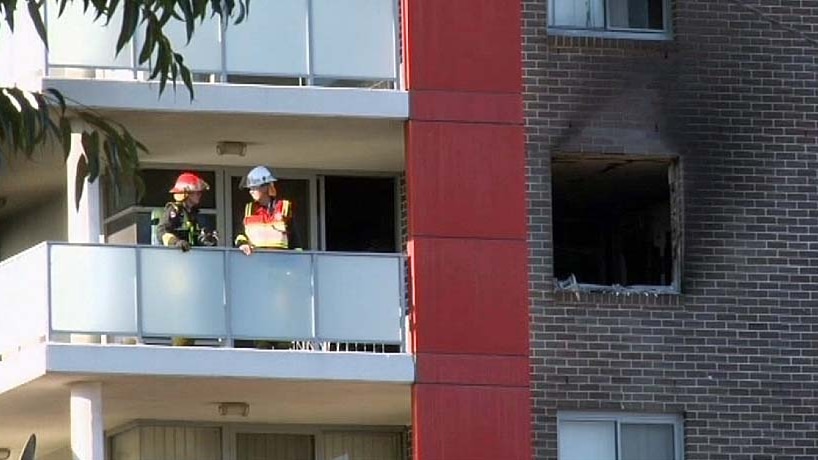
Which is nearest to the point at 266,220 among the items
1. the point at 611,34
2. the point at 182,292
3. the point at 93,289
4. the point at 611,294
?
the point at 182,292

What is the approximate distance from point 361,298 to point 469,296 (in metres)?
1.04

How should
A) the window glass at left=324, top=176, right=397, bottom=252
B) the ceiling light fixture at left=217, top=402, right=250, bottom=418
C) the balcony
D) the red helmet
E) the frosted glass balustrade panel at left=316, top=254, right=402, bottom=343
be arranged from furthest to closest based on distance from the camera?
the window glass at left=324, top=176, right=397, bottom=252, the ceiling light fixture at left=217, top=402, right=250, bottom=418, the frosted glass balustrade panel at left=316, top=254, right=402, bottom=343, the red helmet, the balcony

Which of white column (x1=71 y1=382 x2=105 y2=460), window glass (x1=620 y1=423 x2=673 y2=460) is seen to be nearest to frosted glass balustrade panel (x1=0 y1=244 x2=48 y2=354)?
white column (x1=71 y1=382 x2=105 y2=460)

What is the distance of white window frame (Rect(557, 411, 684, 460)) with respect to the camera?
88.3ft

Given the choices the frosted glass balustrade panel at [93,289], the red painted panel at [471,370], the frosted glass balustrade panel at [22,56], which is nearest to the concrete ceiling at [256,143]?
the frosted glass balustrade panel at [22,56]

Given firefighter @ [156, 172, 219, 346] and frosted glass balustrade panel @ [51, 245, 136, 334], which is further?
firefighter @ [156, 172, 219, 346]

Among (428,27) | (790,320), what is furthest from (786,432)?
(428,27)

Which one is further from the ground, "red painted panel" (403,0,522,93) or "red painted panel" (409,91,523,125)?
"red painted panel" (403,0,522,93)

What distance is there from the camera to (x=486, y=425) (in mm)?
26594

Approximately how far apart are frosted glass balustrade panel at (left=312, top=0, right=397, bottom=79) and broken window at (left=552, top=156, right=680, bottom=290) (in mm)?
1984

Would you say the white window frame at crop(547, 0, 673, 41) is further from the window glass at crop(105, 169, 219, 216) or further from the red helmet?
the window glass at crop(105, 169, 219, 216)

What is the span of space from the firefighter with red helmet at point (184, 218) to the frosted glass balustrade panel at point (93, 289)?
555 mm

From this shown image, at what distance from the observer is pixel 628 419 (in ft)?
88.9

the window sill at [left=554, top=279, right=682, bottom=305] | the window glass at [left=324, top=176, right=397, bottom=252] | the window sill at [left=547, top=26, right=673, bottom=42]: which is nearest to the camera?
the window sill at [left=554, top=279, right=682, bottom=305]
